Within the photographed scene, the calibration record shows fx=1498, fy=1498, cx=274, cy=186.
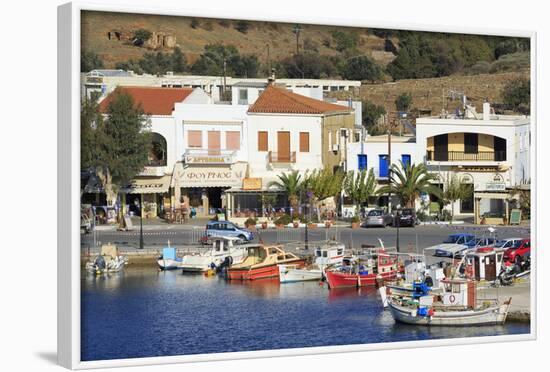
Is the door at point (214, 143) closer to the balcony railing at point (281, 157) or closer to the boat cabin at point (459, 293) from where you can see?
the balcony railing at point (281, 157)

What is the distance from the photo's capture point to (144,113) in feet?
49.4

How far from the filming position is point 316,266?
17.6 metres

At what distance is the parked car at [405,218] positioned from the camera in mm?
16219

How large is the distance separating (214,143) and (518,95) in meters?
3.45

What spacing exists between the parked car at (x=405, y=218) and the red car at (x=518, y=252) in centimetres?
106

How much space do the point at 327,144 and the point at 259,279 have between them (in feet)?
6.81

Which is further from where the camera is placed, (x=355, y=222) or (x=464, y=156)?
(x=464, y=156)

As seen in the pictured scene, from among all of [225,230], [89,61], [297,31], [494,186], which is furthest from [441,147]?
[89,61]

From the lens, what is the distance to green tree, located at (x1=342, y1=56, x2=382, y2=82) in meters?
15.8

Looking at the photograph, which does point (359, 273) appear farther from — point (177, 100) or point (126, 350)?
point (126, 350)

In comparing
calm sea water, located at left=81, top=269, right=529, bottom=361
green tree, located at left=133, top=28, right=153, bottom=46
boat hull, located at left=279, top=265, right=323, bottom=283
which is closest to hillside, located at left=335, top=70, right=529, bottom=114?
boat hull, located at left=279, top=265, right=323, bottom=283

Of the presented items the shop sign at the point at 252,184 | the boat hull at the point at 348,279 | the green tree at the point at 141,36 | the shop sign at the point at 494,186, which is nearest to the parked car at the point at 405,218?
the boat hull at the point at 348,279

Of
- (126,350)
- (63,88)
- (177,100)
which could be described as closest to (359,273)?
(177,100)

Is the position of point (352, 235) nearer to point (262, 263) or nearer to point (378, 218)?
point (378, 218)
